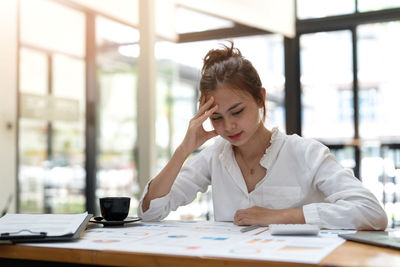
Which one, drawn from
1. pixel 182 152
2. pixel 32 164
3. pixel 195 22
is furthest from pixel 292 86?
pixel 182 152

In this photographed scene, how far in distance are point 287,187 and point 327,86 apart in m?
3.10

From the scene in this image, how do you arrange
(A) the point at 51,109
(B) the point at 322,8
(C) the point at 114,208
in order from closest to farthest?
(C) the point at 114,208, (B) the point at 322,8, (A) the point at 51,109

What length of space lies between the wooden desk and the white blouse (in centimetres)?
34

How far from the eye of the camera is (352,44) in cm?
447

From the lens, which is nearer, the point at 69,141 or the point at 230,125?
the point at 230,125

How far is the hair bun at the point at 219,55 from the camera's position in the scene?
181cm

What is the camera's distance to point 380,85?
4.44m

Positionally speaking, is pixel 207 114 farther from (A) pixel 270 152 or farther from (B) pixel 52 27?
(B) pixel 52 27

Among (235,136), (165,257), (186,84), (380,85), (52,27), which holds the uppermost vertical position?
(52,27)

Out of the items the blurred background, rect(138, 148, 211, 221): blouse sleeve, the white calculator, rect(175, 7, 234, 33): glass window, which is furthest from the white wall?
the white calculator

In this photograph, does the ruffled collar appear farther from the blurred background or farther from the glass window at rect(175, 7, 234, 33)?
the glass window at rect(175, 7, 234, 33)

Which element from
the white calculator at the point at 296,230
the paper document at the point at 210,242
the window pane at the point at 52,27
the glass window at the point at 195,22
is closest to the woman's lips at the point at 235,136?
the paper document at the point at 210,242

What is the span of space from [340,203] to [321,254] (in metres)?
0.56

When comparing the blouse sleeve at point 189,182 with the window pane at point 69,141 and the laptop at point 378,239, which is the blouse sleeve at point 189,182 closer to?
the laptop at point 378,239
